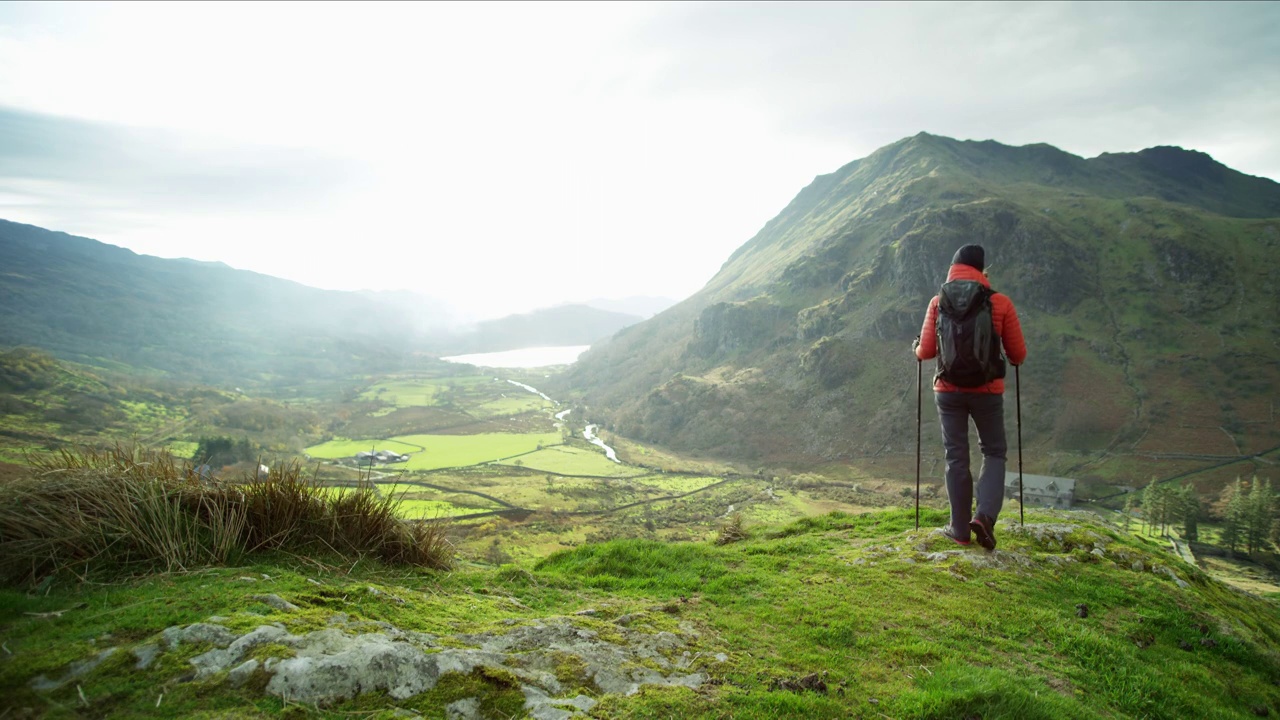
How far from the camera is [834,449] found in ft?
278

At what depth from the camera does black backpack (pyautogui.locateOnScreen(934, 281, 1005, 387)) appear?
24.6 ft

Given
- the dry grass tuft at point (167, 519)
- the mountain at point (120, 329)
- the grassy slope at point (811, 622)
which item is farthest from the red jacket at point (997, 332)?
the mountain at point (120, 329)

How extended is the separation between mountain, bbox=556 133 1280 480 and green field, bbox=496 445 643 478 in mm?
21754

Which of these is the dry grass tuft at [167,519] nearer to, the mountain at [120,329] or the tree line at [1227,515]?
the tree line at [1227,515]

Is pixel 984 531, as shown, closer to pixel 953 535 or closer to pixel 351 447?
pixel 953 535

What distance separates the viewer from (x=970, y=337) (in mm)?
7516

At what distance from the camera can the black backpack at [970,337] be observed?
7.50m

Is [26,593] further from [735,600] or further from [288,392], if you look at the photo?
[288,392]

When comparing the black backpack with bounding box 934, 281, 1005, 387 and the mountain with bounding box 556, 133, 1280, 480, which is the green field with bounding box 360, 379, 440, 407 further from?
the black backpack with bounding box 934, 281, 1005, 387

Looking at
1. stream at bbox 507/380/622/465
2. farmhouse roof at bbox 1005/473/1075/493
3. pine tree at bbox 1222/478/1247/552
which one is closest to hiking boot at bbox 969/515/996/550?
pine tree at bbox 1222/478/1247/552

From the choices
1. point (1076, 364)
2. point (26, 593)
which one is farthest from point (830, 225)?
point (26, 593)

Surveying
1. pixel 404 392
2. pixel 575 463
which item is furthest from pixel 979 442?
pixel 404 392

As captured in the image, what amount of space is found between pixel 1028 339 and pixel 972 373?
348 ft

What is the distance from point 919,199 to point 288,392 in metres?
174
